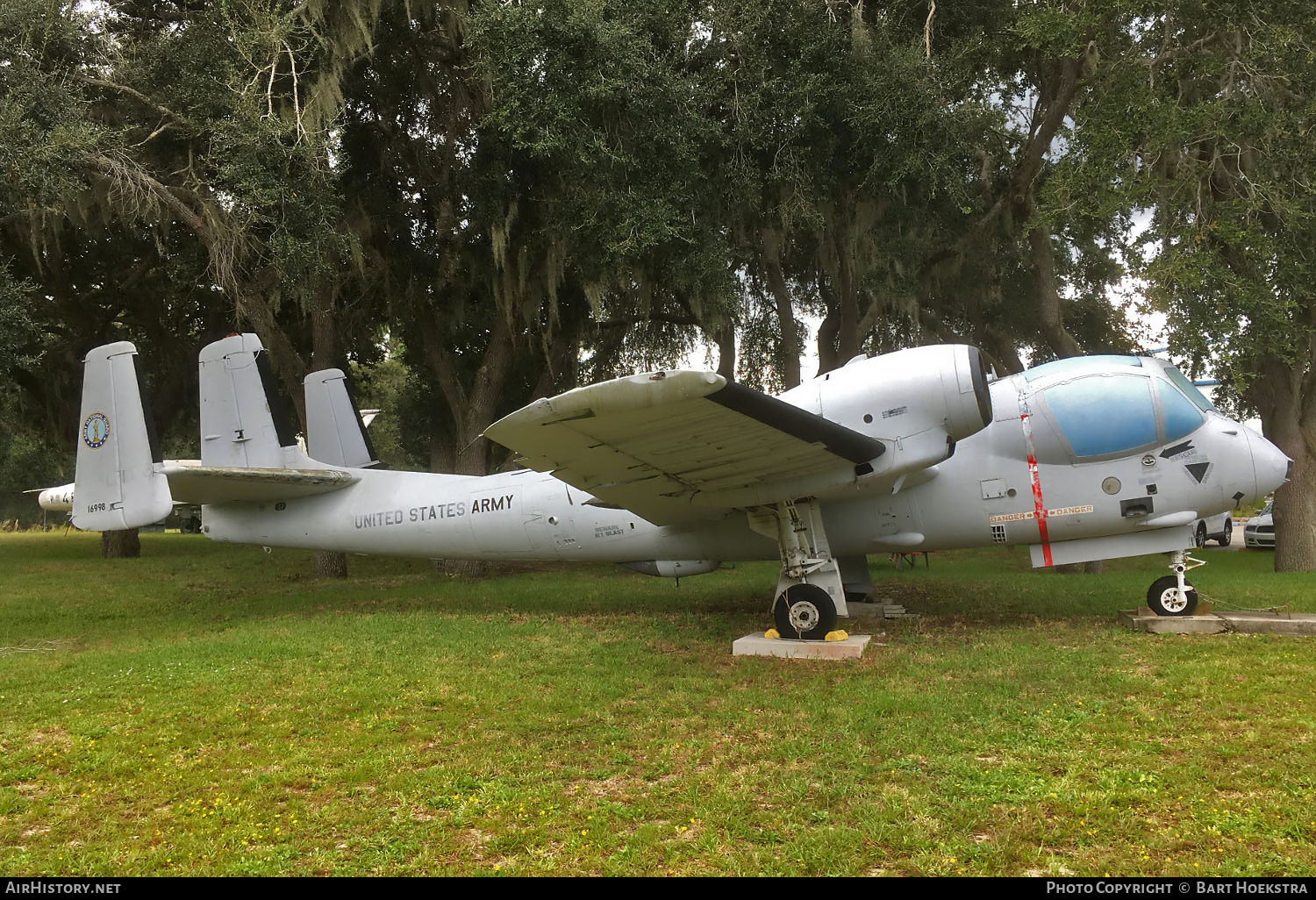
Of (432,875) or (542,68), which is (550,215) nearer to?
(542,68)

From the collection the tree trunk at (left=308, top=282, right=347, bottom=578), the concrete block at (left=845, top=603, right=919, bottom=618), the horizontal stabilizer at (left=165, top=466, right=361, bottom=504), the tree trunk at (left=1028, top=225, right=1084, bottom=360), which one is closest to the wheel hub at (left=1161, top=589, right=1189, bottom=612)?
the concrete block at (left=845, top=603, right=919, bottom=618)

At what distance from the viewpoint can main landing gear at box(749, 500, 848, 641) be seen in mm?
8203

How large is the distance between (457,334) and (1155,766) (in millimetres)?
17936

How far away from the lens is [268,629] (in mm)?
9727

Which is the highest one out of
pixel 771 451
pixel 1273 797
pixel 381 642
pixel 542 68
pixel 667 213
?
pixel 542 68

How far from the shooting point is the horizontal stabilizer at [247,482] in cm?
999

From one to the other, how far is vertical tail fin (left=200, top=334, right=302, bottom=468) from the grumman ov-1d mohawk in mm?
27

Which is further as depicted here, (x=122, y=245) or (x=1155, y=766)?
(x=122, y=245)

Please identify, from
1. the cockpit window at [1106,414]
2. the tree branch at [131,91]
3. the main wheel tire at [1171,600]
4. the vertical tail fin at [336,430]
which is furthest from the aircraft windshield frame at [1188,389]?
the tree branch at [131,91]

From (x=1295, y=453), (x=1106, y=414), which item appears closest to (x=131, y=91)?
(x=1106, y=414)

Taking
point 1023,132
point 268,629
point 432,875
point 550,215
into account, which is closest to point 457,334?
point 550,215

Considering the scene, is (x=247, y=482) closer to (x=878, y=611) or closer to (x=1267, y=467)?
(x=878, y=611)

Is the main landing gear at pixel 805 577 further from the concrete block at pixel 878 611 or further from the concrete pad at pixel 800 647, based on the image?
the concrete block at pixel 878 611

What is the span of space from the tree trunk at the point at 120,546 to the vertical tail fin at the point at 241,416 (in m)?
12.2
